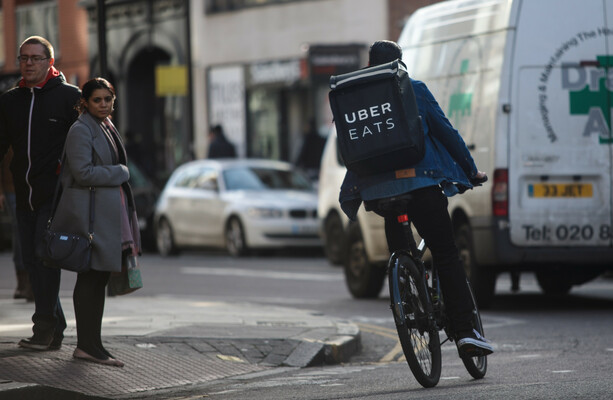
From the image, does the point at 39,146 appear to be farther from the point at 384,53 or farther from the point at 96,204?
the point at 384,53

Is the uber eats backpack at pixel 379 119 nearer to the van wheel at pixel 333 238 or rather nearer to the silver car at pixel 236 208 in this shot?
the van wheel at pixel 333 238

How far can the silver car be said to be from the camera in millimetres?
21781

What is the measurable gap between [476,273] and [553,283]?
193cm

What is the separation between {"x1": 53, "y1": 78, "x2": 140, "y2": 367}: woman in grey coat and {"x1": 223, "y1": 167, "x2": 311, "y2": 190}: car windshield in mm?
13925

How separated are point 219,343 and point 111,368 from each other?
1.42m

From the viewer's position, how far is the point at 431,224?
7996 mm

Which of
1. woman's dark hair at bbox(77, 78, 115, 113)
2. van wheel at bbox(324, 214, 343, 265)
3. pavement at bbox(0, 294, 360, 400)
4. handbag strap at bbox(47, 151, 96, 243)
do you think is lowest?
van wheel at bbox(324, 214, 343, 265)

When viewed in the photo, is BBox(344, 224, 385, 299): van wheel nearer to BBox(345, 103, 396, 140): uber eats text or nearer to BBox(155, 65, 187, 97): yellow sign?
BBox(345, 103, 396, 140): uber eats text

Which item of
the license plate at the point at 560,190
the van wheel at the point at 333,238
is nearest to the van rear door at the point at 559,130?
the license plate at the point at 560,190

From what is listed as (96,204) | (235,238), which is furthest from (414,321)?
(235,238)

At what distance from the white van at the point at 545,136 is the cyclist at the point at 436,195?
4.19 meters

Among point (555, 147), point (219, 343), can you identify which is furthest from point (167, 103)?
point (219, 343)

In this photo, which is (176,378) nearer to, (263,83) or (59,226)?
(59,226)

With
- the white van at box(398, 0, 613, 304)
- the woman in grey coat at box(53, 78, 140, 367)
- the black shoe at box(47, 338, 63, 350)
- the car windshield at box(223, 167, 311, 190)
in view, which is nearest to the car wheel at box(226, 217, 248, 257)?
the car windshield at box(223, 167, 311, 190)
